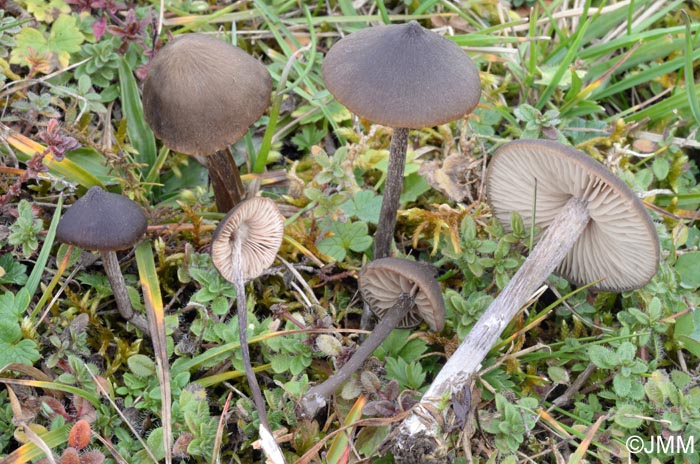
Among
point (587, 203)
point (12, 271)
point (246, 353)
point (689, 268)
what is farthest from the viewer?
point (689, 268)

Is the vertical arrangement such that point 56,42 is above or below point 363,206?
above

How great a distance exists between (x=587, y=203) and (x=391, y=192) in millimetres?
764

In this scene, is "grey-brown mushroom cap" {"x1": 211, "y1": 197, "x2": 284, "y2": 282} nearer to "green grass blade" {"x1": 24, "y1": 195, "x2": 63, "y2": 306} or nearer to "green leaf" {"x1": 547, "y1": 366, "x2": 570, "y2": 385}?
"green grass blade" {"x1": 24, "y1": 195, "x2": 63, "y2": 306}

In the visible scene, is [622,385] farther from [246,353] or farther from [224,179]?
[224,179]

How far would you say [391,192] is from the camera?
99.3 inches

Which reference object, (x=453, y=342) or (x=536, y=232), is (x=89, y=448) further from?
(x=536, y=232)

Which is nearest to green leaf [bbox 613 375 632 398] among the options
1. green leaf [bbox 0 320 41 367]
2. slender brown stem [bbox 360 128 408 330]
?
slender brown stem [bbox 360 128 408 330]

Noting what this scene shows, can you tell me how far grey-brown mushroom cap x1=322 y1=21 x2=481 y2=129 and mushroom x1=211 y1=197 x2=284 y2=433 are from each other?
22.9 inches

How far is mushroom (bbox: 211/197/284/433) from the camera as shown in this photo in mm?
2295

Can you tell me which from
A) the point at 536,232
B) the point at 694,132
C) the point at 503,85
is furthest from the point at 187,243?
the point at 694,132

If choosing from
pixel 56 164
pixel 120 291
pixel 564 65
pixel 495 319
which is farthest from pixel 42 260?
pixel 564 65

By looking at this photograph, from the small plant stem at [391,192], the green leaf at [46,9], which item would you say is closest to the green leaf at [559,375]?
the small plant stem at [391,192]

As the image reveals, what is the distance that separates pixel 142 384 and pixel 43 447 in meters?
0.41

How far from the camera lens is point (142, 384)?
2.28 metres
